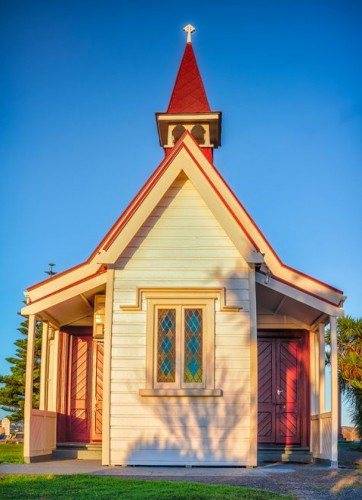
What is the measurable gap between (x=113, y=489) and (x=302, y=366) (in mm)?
9278

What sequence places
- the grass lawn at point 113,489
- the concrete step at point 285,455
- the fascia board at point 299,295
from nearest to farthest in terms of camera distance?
1. the grass lawn at point 113,489
2. the fascia board at point 299,295
3. the concrete step at point 285,455

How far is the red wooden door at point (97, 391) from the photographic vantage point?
739 inches

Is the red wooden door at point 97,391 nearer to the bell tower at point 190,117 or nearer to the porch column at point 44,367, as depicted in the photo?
the porch column at point 44,367

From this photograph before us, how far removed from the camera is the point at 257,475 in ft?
45.0

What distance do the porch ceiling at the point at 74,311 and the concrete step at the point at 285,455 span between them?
5.22 m

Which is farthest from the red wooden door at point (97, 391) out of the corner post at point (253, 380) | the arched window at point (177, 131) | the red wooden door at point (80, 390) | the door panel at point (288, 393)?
the arched window at point (177, 131)

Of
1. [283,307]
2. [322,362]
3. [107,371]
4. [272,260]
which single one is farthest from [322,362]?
[107,371]

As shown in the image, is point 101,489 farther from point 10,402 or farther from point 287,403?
point 10,402

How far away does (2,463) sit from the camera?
1612cm

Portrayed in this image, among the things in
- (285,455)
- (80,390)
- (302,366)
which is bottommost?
(285,455)

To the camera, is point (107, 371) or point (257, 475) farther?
point (107, 371)

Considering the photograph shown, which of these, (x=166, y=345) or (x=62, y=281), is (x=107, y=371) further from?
(x=62, y=281)

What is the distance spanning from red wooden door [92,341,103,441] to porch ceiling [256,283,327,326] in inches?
160

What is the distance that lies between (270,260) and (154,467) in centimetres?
561
